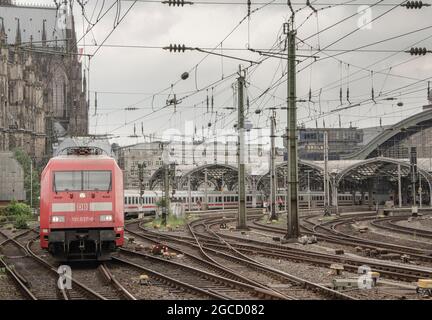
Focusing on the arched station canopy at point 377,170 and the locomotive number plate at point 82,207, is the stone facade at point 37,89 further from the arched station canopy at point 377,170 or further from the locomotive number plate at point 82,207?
the locomotive number plate at point 82,207

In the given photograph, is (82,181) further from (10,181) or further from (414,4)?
(10,181)

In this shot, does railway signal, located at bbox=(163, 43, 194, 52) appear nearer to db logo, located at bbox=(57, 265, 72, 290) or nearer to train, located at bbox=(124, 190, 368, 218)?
db logo, located at bbox=(57, 265, 72, 290)

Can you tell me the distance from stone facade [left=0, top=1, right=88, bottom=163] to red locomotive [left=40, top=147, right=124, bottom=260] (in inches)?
2787

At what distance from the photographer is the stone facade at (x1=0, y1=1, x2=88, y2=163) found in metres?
98.1

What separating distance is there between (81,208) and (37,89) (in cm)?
9235

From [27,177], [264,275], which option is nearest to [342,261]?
[264,275]

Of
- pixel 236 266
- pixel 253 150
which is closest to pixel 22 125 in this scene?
pixel 253 150

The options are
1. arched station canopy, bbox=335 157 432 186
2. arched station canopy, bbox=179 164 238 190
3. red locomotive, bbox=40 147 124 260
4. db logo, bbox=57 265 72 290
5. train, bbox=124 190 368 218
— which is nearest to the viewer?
db logo, bbox=57 265 72 290

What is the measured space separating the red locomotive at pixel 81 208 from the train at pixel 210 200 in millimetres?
42715

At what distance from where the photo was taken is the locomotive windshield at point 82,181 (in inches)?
782

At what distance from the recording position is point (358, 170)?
257ft

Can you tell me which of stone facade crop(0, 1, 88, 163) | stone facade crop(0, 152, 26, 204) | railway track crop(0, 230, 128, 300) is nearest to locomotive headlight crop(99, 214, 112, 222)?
railway track crop(0, 230, 128, 300)

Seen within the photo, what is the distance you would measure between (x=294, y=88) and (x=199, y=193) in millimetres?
56436
